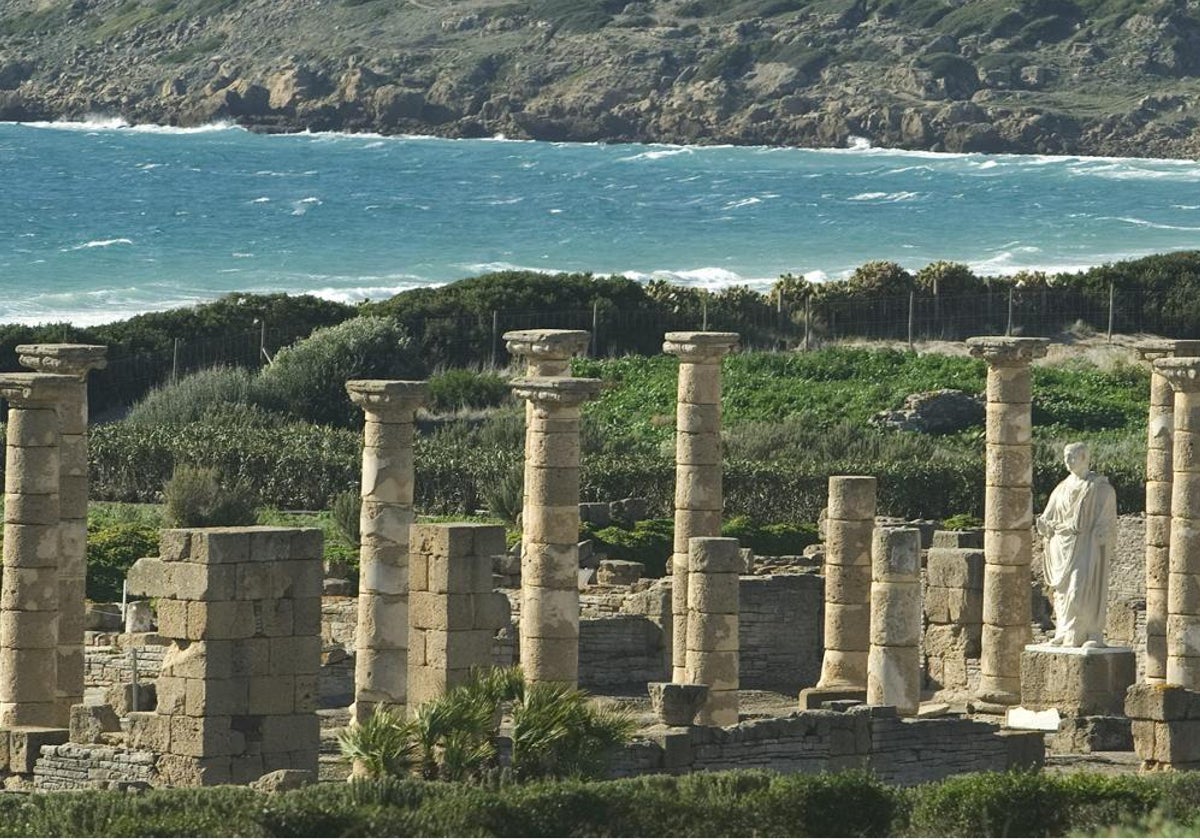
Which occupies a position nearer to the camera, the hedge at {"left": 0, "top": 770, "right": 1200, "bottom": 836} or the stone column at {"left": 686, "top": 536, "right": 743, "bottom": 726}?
the hedge at {"left": 0, "top": 770, "right": 1200, "bottom": 836}

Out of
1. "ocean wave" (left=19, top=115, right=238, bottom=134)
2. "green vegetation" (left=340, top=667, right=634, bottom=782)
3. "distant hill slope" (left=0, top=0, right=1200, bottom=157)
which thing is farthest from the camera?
"ocean wave" (left=19, top=115, right=238, bottom=134)

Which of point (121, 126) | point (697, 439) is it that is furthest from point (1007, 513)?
point (121, 126)

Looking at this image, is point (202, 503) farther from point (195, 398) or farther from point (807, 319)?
point (807, 319)

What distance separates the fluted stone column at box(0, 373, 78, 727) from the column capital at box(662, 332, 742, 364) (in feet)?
23.4

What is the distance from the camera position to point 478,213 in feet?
413

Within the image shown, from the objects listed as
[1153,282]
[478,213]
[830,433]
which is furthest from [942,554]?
[478,213]

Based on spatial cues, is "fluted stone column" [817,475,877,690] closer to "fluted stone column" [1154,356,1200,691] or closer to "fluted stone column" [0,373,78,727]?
"fluted stone column" [1154,356,1200,691]

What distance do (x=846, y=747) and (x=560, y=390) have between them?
164 inches

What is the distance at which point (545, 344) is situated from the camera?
34812 mm

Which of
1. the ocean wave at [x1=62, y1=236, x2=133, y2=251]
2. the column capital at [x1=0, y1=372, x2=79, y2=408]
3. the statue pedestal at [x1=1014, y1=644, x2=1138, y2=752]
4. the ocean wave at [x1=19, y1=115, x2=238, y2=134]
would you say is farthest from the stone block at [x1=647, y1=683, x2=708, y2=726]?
the ocean wave at [x1=19, y1=115, x2=238, y2=134]

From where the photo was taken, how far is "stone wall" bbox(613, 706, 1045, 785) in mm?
30469

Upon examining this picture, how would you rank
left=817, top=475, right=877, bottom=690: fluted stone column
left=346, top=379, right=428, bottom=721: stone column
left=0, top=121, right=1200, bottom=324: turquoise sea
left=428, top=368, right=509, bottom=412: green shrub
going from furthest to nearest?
left=0, top=121, right=1200, bottom=324: turquoise sea → left=428, top=368, right=509, bottom=412: green shrub → left=817, top=475, right=877, bottom=690: fluted stone column → left=346, top=379, right=428, bottom=721: stone column

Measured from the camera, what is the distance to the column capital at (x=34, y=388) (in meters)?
→ 31.5

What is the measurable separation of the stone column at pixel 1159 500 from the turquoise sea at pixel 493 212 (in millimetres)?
46851
